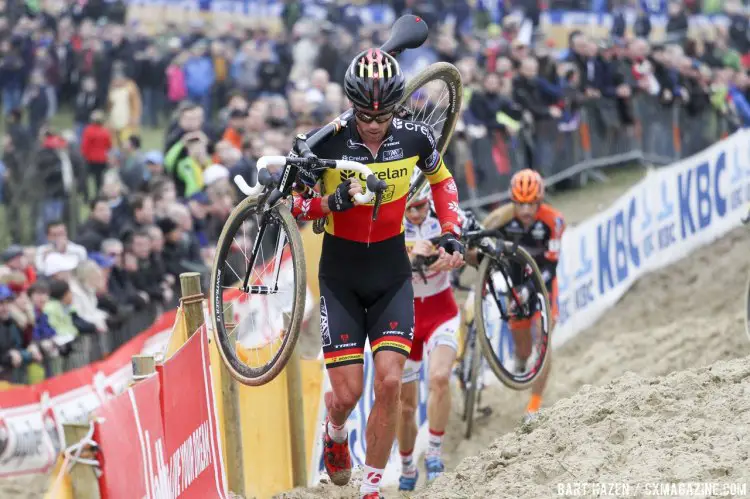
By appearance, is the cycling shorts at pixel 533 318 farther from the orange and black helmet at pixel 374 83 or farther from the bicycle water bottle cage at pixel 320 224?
the orange and black helmet at pixel 374 83

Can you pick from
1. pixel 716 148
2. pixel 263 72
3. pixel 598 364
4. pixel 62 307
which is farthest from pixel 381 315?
pixel 263 72

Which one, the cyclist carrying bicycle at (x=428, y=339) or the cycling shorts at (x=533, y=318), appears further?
the cycling shorts at (x=533, y=318)

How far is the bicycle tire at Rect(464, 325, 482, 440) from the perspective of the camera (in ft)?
42.8

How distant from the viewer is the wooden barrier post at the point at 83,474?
6812 mm

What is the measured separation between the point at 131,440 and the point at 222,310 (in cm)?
162

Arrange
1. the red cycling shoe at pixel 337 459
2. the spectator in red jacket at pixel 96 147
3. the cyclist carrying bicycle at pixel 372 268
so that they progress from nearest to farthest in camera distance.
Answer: the cyclist carrying bicycle at pixel 372 268, the red cycling shoe at pixel 337 459, the spectator in red jacket at pixel 96 147

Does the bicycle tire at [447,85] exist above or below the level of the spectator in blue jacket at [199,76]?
above

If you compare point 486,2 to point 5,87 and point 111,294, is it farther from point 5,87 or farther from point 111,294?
point 111,294

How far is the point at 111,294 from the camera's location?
13.9 meters

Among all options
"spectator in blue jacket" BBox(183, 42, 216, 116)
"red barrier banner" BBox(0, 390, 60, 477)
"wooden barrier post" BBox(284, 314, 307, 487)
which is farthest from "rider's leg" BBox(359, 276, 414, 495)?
"spectator in blue jacket" BBox(183, 42, 216, 116)

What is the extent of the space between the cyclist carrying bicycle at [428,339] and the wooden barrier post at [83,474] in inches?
159

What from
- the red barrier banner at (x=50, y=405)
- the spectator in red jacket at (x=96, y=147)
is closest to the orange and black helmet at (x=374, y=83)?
the red barrier banner at (x=50, y=405)

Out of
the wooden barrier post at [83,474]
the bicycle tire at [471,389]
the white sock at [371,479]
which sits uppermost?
the wooden barrier post at [83,474]

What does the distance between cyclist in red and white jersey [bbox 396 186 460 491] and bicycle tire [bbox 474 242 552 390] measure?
0.37 meters
